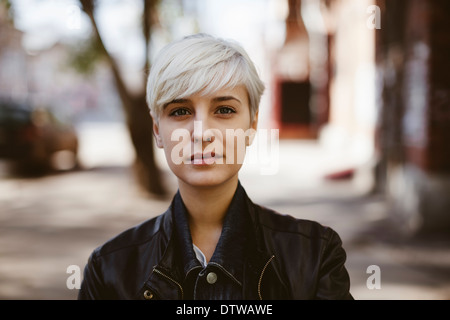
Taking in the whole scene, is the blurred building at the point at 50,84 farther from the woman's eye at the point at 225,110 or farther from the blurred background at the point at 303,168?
the woman's eye at the point at 225,110

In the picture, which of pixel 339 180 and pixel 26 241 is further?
pixel 339 180

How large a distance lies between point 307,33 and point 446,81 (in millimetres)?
16778

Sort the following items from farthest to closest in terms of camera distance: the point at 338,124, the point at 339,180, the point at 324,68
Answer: the point at 324,68 < the point at 338,124 < the point at 339,180

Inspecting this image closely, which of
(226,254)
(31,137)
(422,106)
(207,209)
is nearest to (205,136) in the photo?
(207,209)

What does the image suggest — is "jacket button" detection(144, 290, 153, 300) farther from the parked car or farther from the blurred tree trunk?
the parked car

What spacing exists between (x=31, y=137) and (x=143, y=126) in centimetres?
509

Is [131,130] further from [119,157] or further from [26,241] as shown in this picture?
[119,157]

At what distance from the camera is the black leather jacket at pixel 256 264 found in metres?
1.58

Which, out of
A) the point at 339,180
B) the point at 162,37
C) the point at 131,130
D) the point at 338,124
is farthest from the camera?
the point at 338,124

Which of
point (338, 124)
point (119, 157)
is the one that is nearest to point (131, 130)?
point (119, 157)

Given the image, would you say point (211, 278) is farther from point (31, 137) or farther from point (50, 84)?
point (50, 84)

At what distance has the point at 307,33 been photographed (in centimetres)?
2311
